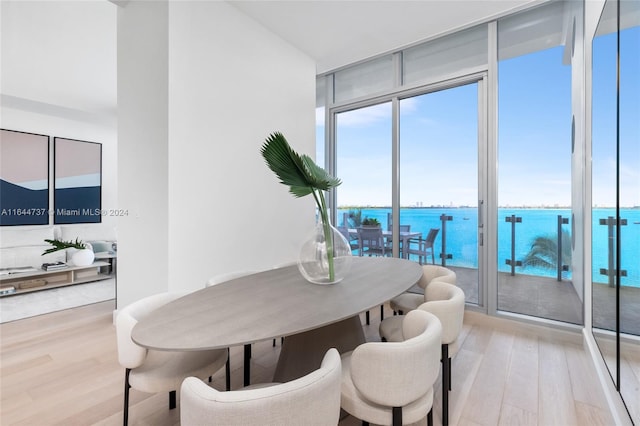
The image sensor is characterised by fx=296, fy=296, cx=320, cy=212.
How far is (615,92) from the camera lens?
161 centimetres

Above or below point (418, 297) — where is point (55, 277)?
Answer: below

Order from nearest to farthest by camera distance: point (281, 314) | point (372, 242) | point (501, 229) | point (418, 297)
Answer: point (281, 314) < point (418, 297) < point (501, 229) < point (372, 242)

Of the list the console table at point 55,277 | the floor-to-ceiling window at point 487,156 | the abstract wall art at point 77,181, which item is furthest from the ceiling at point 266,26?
the console table at point 55,277

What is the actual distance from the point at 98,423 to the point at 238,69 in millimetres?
3038

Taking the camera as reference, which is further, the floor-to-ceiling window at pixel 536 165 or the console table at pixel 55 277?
the console table at pixel 55 277

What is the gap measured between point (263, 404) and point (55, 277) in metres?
5.59

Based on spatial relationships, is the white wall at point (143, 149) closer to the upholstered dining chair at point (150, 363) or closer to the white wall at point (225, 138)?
the white wall at point (225, 138)

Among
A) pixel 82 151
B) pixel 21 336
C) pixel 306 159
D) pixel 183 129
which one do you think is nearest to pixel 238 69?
pixel 183 129

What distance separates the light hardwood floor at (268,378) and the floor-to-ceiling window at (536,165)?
0.41 metres

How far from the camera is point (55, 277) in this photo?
4.65 metres

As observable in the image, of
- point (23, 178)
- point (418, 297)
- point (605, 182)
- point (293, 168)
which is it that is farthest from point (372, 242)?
point (23, 178)

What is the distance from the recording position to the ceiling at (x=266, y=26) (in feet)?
9.65

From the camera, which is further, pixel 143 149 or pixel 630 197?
pixel 143 149

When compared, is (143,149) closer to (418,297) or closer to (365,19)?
(365,19)
